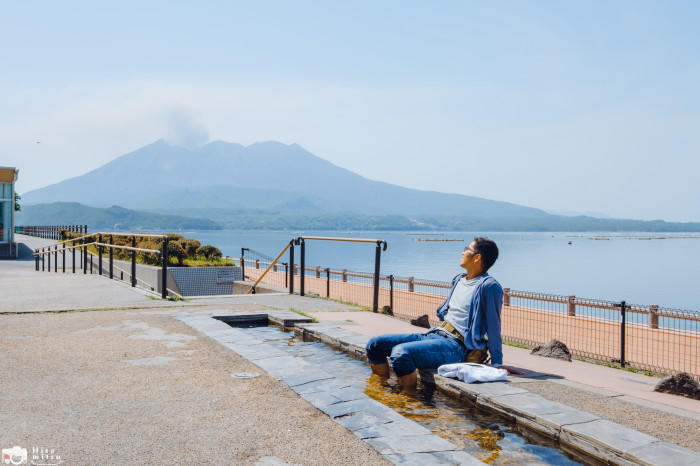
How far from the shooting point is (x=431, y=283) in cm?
1734

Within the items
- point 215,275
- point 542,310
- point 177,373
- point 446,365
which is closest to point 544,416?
point 446,365

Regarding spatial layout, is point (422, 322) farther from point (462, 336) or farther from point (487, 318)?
point (487, 318)

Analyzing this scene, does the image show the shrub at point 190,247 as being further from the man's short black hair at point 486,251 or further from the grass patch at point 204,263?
the man's short black hair at point 486,251

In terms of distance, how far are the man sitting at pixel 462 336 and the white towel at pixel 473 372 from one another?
21 cm

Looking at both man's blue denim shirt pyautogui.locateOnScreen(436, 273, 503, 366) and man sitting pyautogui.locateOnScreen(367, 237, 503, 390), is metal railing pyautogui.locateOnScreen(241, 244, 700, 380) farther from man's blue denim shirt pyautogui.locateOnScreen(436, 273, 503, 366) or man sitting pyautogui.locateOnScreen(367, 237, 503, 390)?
man's blue denim shirt pyautogui.locateOnScreen(436, 273, 503, 366)

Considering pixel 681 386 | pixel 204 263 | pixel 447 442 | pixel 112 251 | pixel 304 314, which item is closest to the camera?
pixel 447 442

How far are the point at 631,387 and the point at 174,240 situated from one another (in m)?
19.9

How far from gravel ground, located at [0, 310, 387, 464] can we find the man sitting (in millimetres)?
1074

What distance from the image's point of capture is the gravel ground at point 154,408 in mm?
3426

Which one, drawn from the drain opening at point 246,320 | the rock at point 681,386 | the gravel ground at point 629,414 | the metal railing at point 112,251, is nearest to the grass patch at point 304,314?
the drain opening at point 246,320

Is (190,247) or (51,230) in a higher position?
(51,230)

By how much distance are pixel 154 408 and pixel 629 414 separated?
348 cm

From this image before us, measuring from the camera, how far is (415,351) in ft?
17.0

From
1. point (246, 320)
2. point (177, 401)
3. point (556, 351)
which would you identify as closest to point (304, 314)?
point (246, 320)
